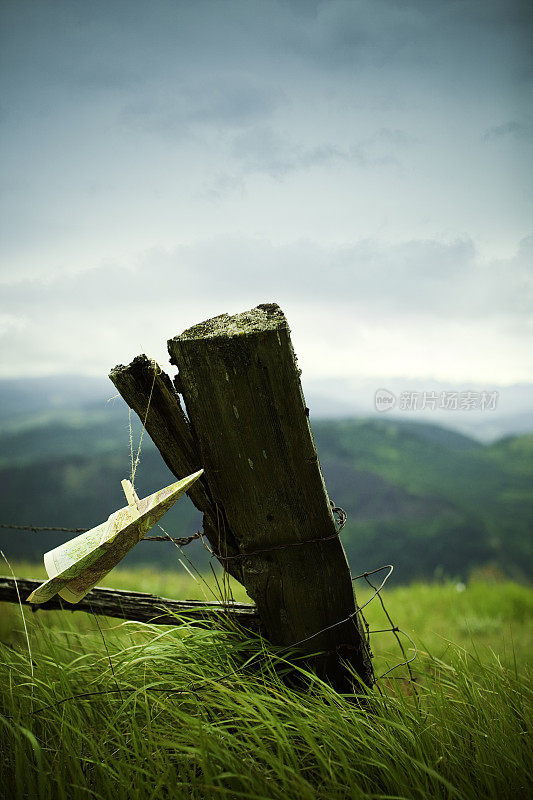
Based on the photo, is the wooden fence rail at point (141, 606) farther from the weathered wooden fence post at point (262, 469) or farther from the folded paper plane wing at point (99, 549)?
the folded paper plane wing at point (99, 549)

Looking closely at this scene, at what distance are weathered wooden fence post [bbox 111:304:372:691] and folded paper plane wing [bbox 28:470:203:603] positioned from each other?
0.91 ft

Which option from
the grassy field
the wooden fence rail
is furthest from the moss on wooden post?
the wooden fence rail

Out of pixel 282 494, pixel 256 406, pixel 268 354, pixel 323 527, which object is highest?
pixel 268 354

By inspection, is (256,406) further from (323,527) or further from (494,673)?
(494,673)

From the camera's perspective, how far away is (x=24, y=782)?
1640mm

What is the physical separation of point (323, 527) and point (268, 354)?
67cm

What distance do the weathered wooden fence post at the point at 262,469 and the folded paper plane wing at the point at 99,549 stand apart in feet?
0.91

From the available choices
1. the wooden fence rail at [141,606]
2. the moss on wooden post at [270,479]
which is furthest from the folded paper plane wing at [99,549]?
the wooden fence rail at [141,606]

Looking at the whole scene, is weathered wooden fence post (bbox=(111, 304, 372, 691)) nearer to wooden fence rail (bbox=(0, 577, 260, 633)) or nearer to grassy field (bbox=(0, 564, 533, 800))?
grassy field (bbox=(0, 564, 533, 800))

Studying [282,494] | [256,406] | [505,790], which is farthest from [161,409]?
[505,790]

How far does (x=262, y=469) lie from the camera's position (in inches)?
63.4

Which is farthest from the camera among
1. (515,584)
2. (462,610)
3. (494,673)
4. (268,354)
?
(515,584)

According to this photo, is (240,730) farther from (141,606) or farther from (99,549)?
(99,549)

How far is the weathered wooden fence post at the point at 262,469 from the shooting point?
1.52 metres
